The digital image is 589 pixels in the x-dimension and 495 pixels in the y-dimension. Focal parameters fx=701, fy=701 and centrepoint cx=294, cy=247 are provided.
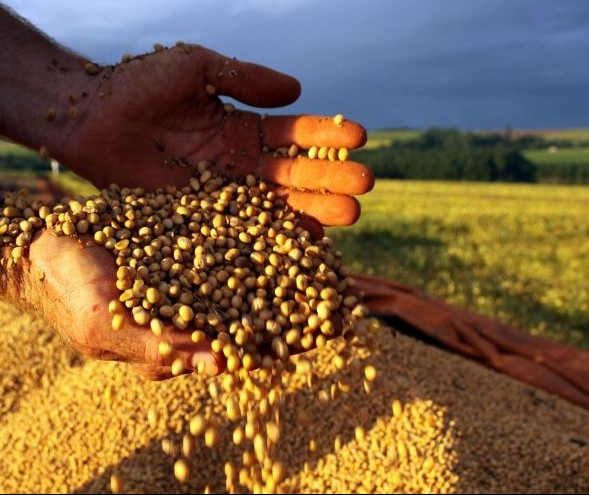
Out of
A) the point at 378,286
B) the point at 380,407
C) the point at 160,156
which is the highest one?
the point at 160,156

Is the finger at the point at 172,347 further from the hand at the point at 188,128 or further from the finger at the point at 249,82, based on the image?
the finger at the point at 249,82

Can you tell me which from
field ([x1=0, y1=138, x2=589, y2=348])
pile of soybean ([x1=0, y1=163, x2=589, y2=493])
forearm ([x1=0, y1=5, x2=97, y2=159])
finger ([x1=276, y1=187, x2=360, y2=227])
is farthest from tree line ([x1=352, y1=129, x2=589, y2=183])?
finger ([x1=276, y1=187, x2=360, y2=227])

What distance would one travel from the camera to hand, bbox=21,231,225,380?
5.91ft

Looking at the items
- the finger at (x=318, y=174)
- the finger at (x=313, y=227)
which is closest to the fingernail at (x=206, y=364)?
the finger at (x=313, y=227)

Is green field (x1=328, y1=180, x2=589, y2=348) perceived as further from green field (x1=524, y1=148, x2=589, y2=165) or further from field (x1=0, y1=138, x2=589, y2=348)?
green field (x1=524, y1=148, x2=589, y2=165)

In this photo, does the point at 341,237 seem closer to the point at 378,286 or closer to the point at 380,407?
the point at 378,286

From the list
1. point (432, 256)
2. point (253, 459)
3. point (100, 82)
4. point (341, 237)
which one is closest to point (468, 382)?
point (253, 459)

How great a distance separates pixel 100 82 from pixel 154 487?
159cm

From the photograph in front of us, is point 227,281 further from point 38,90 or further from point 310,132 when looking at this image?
point 38,90

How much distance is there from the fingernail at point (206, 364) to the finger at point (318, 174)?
0.82 meters

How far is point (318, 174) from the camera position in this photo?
238 centimetres

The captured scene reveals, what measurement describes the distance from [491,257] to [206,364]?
7895 mm

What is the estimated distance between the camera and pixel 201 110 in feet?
8.52

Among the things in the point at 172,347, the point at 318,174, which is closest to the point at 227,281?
the point at 172,347
